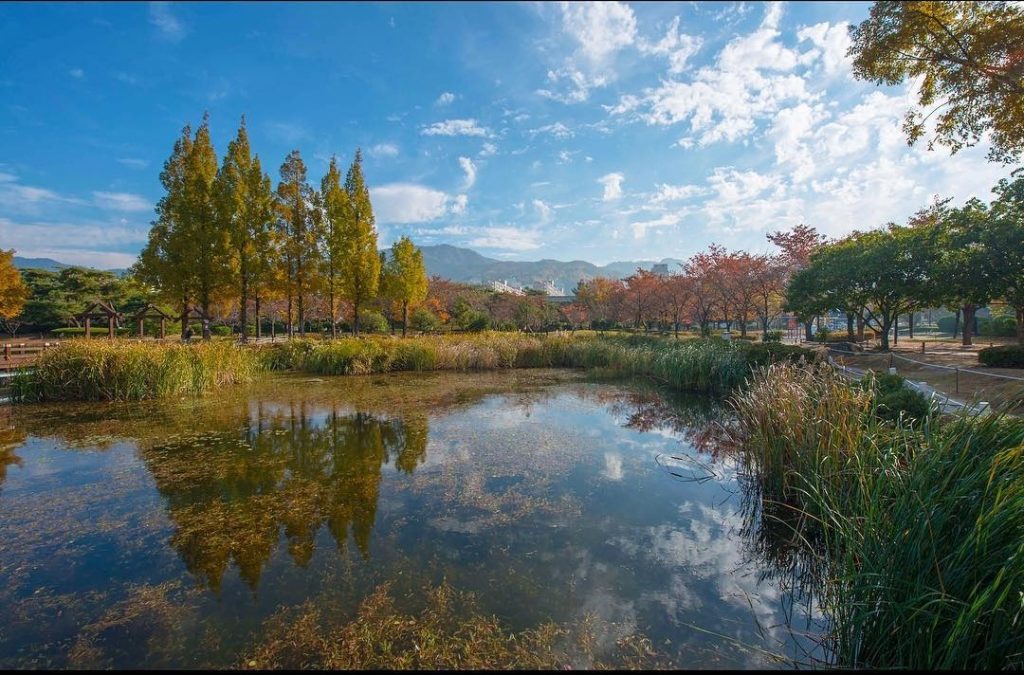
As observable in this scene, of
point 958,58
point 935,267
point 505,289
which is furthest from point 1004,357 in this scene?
point 505,289

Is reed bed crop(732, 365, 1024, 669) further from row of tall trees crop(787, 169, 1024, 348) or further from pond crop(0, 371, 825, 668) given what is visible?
row of tall trees crop(787, 169, 1024, 348)

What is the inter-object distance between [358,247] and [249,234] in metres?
3.90

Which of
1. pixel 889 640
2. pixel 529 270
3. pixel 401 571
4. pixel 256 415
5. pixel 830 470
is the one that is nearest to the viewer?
pixel 889 640

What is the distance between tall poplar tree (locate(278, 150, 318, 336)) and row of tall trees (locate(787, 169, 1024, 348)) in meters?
18.2

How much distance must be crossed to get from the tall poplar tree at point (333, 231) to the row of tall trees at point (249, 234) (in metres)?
0.04

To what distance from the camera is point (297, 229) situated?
18266 millimetres

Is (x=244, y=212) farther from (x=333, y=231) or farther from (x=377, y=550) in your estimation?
(x=377, y=550)

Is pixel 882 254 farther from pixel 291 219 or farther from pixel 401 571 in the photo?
pixel 291 219

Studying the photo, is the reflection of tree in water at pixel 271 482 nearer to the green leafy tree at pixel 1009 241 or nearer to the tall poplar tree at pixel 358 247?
the tall poplar tree at pixel 358 247

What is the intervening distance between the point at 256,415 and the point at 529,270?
175127mm

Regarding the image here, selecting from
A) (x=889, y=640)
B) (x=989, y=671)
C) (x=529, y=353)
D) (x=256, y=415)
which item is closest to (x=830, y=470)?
(x=889, y=640)

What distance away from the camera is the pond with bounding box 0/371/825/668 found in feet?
7.93

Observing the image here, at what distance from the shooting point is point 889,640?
2021 millimetres

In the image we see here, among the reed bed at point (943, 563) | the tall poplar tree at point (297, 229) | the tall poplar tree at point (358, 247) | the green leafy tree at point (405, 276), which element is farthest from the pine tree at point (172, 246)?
the reed bed at point (943, 563)
